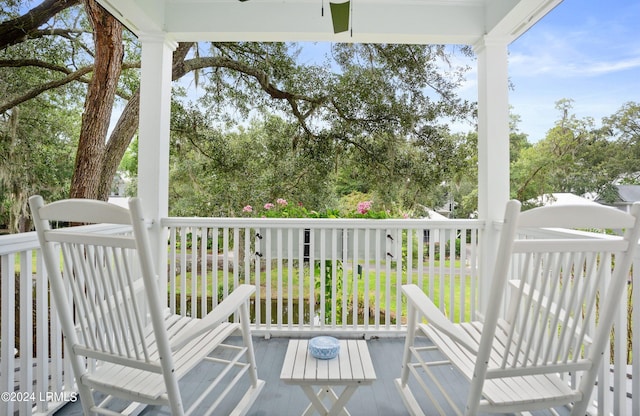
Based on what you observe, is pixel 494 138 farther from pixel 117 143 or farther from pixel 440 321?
pixel 117 143

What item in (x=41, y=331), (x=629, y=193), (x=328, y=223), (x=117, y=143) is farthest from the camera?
(x=117, y=143)

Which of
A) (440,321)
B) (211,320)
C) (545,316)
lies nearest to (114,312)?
(211,320)

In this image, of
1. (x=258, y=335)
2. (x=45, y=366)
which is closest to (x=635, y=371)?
(x=258, y=335)

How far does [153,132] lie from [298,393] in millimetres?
2246

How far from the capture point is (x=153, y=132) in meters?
2.95

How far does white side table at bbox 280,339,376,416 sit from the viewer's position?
1.54m

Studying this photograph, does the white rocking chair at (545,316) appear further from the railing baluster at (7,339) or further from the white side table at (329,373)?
the railing baluster at (7,339)

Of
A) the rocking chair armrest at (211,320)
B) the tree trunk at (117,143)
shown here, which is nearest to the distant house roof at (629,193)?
the rocking chair armrest at (211,320)

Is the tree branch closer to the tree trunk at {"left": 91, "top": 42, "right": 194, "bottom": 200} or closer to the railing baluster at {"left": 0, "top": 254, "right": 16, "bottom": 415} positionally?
the tree trunk at {"left": 91, "top": 42, "right": 194, "bottom": 200}

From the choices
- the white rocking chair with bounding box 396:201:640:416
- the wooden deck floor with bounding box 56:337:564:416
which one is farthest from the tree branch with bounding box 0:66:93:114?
the white rocking chair with bounding box 396:201:640:416

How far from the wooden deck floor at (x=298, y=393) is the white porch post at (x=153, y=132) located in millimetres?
1101

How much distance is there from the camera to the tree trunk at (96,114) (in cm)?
441

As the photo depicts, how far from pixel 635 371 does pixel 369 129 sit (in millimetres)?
3654

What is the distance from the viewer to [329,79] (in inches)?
187
